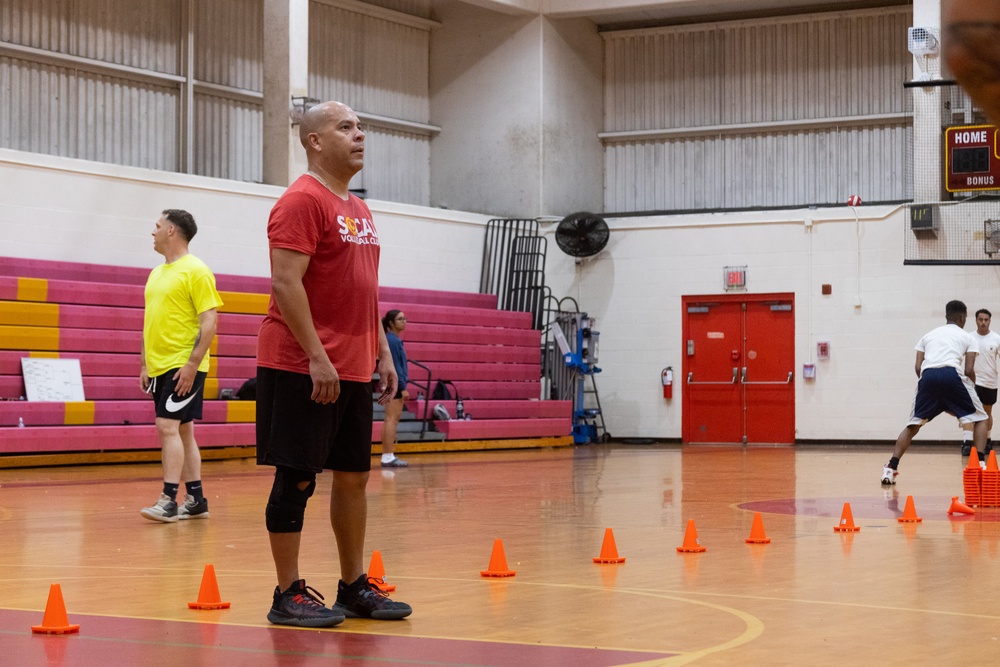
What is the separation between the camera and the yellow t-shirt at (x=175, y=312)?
8148 millimetres

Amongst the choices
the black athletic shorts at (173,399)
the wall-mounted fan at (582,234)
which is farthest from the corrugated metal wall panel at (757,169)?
the black athletic shorts at (173,399)

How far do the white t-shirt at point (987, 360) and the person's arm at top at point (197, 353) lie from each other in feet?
38.1

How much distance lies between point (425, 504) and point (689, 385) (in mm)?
13407

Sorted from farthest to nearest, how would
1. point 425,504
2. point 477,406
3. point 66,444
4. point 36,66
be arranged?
point 477,406, point 36,66, point 66,444, point 425,504

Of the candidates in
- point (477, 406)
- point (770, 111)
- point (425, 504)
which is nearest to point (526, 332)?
point (477, 406)

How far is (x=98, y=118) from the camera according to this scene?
19.5 meters

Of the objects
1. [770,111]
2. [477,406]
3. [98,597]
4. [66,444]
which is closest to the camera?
[98,597]

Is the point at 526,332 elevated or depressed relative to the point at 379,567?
elevated

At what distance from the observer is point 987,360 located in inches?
667

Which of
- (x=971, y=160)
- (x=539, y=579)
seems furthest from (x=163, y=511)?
(x=971, y=160)

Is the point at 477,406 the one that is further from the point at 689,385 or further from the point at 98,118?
the point at 98,118

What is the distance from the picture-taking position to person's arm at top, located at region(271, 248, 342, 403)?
458cm

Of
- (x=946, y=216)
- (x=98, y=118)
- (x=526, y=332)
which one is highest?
(x=98, y=118)

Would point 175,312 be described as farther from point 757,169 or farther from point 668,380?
point 757,169
